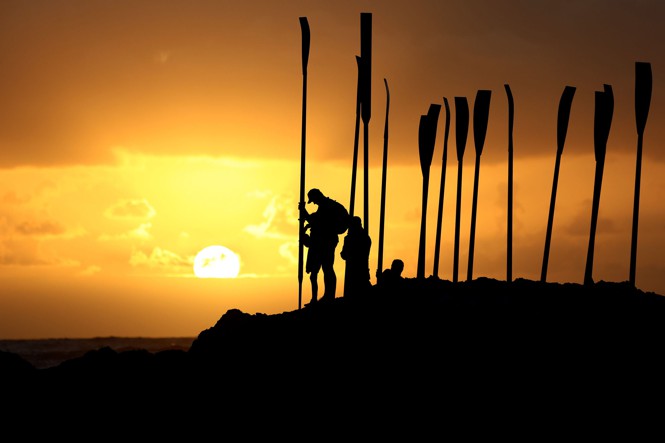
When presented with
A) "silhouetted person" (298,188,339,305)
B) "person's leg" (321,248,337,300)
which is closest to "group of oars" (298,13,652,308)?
"silhouetted person" (298,188,339,305)

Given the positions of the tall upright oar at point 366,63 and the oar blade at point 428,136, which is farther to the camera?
the oar blade at point 428,136

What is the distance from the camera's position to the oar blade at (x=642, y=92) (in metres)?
40.6

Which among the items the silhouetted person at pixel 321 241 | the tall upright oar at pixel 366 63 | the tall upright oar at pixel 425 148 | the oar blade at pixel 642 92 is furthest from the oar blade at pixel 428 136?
the silhouetted person at pixel 321 241

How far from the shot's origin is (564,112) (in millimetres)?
41906

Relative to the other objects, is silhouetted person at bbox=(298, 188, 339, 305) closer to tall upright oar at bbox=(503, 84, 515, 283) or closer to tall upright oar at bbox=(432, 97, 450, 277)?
tall upright oar at bbox=(432, 97, 450, 277)

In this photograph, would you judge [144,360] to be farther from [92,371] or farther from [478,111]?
[478,111]

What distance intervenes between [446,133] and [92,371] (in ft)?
55.0

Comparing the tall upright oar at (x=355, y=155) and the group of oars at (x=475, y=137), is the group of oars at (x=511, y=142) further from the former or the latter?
the tall upright oar at (x=355, y=155)

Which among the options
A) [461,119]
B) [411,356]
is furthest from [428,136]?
[411,356]

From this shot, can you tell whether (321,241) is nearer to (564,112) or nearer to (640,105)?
(564,112)

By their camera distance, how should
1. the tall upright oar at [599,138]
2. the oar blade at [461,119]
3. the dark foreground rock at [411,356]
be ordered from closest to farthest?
1. the dark foreground rock at [411,356]
2. the tall upright oar at [599,138]
3. the oar blade at [461,119]

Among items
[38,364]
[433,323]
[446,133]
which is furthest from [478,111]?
[38,364]

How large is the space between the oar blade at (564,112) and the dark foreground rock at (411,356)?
6660 mm

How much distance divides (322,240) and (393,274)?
8.29ft
